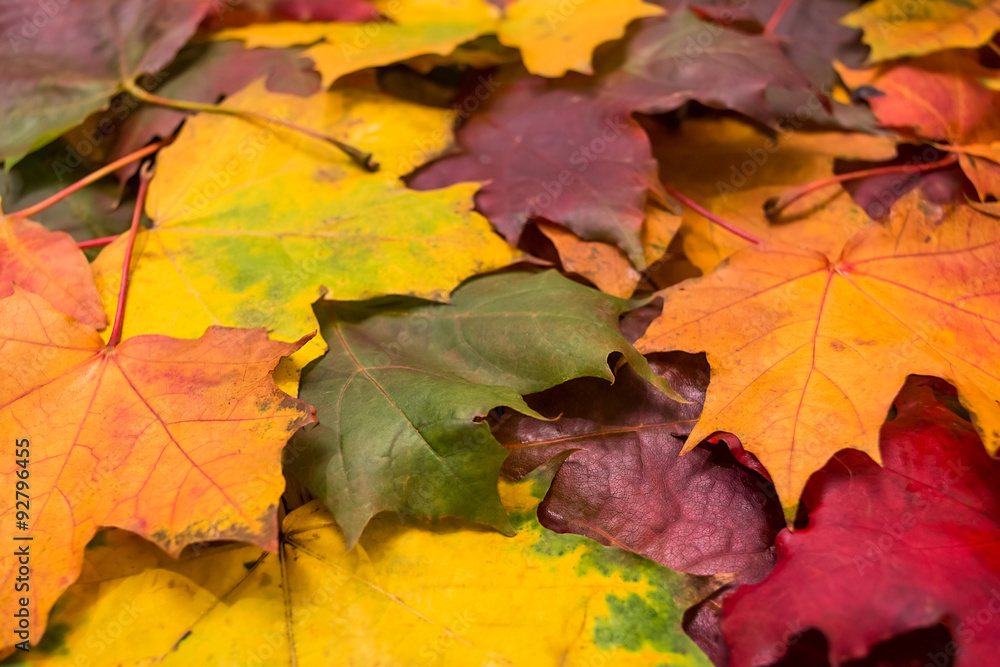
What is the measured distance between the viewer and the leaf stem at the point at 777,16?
1077 mm

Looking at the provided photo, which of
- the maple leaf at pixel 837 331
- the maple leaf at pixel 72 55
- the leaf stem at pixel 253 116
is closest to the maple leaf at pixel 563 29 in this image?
the leaf stem at pixel 253 116

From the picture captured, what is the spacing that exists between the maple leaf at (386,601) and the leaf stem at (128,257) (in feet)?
0.63

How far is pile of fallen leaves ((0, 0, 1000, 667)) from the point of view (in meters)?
0.53

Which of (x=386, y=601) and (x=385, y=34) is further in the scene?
(x=385, y=34)

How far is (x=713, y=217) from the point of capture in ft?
2.77

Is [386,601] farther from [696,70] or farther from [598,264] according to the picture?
[696,70]

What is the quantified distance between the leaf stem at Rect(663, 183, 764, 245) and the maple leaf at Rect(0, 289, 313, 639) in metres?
0.53

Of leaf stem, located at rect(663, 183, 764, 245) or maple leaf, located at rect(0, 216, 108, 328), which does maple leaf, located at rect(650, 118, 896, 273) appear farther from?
maple leaf, located at rect(0, 216, 108, 328)

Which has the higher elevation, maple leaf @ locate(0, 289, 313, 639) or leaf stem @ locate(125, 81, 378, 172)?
leaf stem @ locate(125, 81, 378, 172)

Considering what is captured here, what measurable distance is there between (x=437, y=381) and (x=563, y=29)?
57 cm

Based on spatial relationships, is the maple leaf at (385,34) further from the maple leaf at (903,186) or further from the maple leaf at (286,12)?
the maple leaf at (903,186)

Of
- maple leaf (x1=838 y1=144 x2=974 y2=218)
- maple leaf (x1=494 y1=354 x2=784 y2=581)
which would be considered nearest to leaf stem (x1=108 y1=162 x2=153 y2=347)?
maple leaf (x1=494 y1=354 x2=784 y2=581)

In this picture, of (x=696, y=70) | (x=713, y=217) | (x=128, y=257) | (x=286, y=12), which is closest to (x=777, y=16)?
(x=696, y=70)

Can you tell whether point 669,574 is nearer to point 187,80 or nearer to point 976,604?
point 976,604
